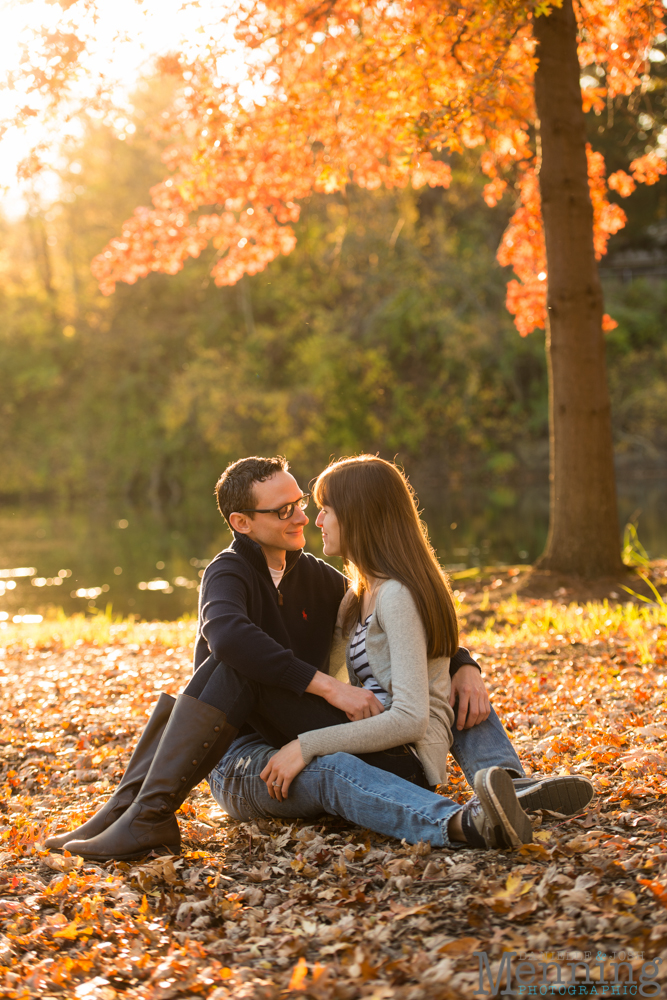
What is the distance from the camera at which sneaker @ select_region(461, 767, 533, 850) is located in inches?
106

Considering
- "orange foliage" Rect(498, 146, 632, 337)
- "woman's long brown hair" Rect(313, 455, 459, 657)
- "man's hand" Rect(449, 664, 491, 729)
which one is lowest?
"man's hand" Rect(449, 664, 491, 729)

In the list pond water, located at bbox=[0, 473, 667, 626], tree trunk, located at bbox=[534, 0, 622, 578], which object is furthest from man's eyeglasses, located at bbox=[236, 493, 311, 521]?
pond water, located at bbox=[0, 473, 667, 626]

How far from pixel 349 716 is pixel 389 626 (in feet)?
1.15

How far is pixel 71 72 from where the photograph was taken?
21.6 feet

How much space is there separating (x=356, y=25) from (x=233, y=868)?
7.73m

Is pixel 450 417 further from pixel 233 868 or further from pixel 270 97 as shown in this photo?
pixel 233 868

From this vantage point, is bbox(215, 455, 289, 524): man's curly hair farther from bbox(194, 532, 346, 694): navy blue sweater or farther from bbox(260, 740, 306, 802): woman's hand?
bbox(260, 740, 306, 802): woman's hand

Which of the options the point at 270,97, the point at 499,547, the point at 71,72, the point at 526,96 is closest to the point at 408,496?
the point at 71,72

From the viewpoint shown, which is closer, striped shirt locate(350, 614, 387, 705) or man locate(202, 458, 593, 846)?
man locate(202, 458, 593, 846)

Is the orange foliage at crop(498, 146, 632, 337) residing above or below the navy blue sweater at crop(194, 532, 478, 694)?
above

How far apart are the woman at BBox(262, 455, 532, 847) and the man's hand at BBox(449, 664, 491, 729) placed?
5cm

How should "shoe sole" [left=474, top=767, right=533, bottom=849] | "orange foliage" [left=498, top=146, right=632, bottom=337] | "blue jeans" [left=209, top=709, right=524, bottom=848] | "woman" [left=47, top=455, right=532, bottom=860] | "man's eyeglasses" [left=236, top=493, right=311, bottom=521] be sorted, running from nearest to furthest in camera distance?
"shoe sole" [left=474, top=767, right=533, bottom=849]
"blue jeans" [left=209, top=709, right=524, bottom=848]
"woman" [left=47, top=455, right=532, bottom=860]
"man's eyeglasses" [left=236, top=493, right=311, bottom=521]
"orange foliage" [left=498, top=146, right=632, bottom=337]

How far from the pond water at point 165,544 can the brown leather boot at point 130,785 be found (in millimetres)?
8110

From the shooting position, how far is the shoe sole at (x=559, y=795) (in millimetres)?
2961
